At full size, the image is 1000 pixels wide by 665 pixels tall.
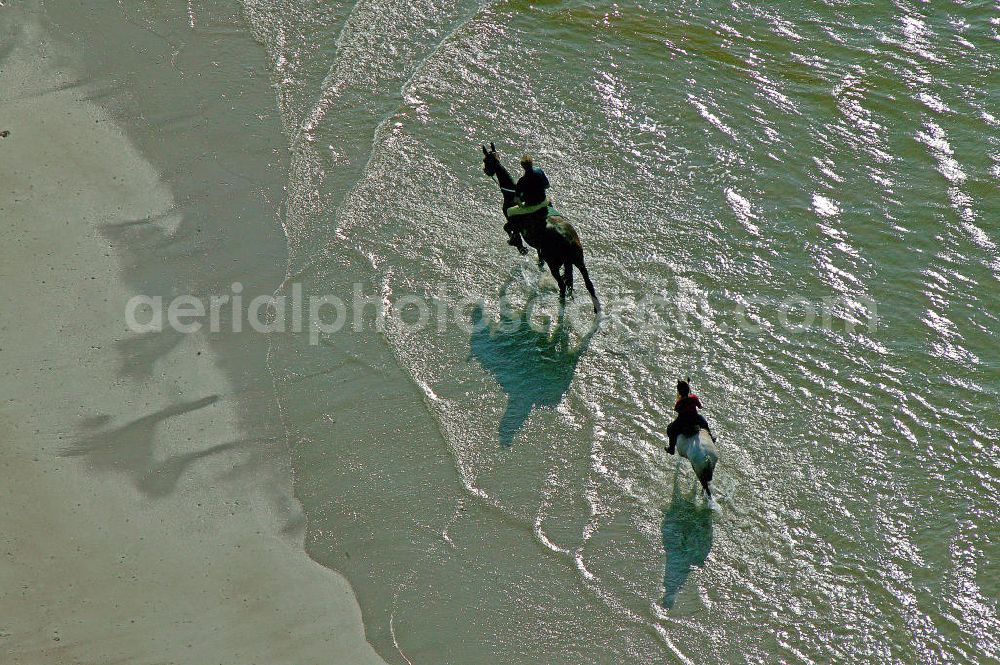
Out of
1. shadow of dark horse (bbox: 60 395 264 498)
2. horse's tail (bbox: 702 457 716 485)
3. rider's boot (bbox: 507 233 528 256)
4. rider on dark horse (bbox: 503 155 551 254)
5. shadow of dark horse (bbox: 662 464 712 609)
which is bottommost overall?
shadow of dark horse (bbox: 60 395 264 498)

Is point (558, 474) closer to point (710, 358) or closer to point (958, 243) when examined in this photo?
point (710, 358)

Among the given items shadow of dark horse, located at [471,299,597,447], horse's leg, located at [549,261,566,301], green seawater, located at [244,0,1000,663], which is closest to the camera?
green seawater, located at [244,0,1000,663]

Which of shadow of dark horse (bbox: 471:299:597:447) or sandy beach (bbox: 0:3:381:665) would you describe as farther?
shadow of dark horse (bbox: 471:299:597:447)

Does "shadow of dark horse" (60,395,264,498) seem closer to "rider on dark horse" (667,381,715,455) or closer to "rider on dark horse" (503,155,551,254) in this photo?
"rider on dark horse" (503,155,551,254)

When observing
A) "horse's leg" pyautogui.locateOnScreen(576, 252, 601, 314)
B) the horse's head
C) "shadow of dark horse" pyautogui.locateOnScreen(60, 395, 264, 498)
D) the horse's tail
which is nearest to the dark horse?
"horse's leg" pyautogui.locateOnScreen(576, 252, 601, 314)

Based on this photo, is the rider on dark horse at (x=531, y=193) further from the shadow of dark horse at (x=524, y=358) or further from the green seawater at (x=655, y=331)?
the shadow of dark horse at (x=524, y=358)

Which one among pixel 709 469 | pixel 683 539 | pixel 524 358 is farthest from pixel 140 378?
pixel 709 469
